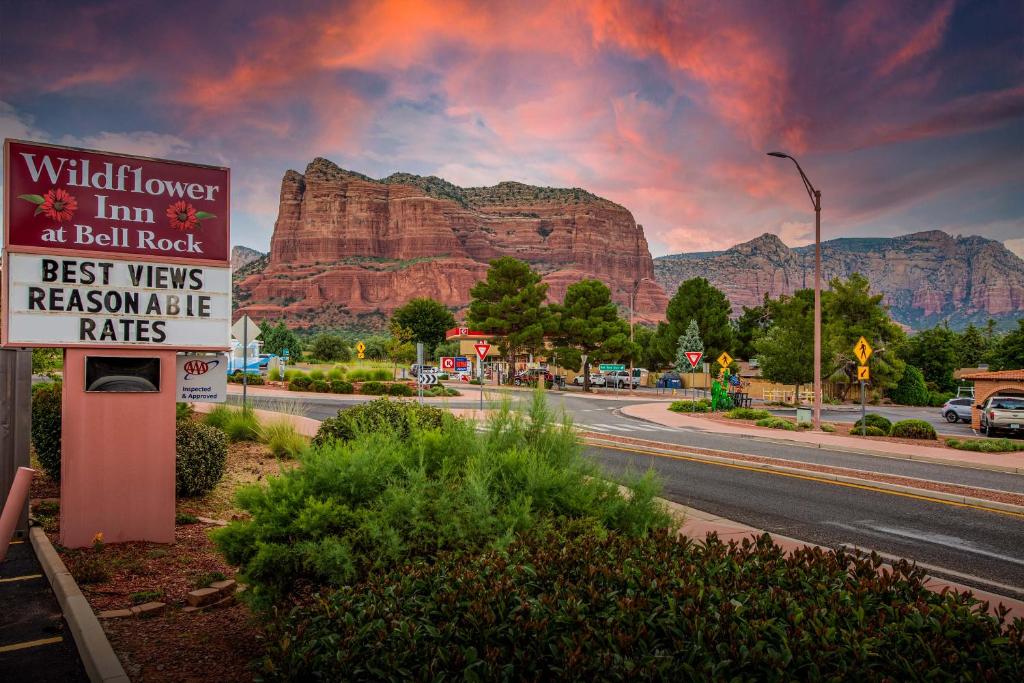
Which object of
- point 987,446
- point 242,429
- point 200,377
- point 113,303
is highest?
point 113,303

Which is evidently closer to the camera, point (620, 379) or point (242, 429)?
point (242, 429)

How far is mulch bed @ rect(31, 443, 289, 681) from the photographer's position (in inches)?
172

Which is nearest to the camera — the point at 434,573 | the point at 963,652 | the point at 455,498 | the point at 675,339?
the point at 963,652

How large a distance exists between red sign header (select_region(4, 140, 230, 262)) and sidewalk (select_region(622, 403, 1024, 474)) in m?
17.4

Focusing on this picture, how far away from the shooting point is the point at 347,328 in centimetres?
17925

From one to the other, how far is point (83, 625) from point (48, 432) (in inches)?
280

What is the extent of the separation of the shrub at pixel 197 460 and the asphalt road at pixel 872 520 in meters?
5.50

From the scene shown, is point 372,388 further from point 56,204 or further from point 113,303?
point 56,204

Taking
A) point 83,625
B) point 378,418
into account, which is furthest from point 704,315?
point 83,625

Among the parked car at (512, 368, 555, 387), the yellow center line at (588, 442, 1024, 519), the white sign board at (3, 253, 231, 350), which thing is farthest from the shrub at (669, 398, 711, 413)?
the white sign board at (3, 253, 231, 350)

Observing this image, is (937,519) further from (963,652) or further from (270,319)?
(270,319)

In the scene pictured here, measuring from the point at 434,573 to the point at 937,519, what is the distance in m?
9.37

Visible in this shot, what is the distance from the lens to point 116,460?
7289 mm

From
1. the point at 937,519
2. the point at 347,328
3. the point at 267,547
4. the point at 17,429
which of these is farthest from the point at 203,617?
the point at 347,328
